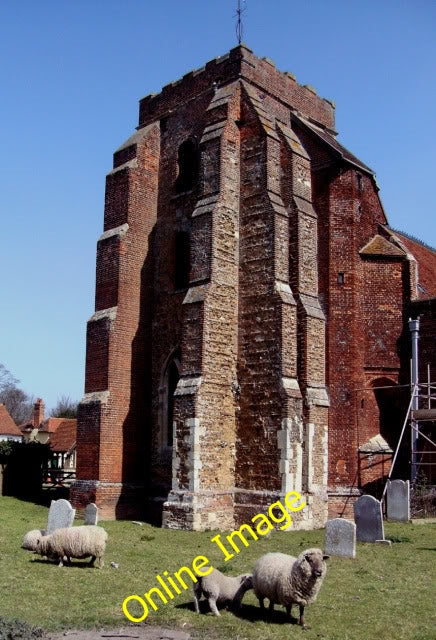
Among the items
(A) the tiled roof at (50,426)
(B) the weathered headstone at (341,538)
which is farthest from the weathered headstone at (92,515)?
(A) the tiled roof at (50,426)

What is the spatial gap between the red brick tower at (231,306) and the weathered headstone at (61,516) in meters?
4.40

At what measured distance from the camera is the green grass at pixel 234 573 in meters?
9.03

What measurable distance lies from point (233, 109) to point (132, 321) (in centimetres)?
718

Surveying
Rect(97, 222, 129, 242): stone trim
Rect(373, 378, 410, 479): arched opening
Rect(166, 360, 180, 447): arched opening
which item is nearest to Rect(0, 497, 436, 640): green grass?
Rect(166, 360, 180, 447): arched opening

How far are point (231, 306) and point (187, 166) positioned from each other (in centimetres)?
582

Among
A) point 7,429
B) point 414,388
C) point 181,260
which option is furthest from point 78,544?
point 7,429

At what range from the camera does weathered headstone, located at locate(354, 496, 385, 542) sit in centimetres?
1559

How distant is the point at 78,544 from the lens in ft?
41.8

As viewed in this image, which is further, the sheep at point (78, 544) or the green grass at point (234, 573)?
the sheep at point (78, 544)

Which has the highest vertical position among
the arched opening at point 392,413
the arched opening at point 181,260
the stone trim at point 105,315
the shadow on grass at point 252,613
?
the arched opening at point 181,260

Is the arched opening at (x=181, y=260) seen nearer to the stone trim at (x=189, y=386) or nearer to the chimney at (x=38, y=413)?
the stone trim at (x=189, y=386)

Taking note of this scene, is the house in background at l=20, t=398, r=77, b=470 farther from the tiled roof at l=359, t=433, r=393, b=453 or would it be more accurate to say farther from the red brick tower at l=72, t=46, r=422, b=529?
the tiled roof at l=359, t=433, r=393, b=453

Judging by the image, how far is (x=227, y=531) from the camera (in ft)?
61.0

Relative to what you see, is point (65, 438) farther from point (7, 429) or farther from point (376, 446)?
point (376, 446)
